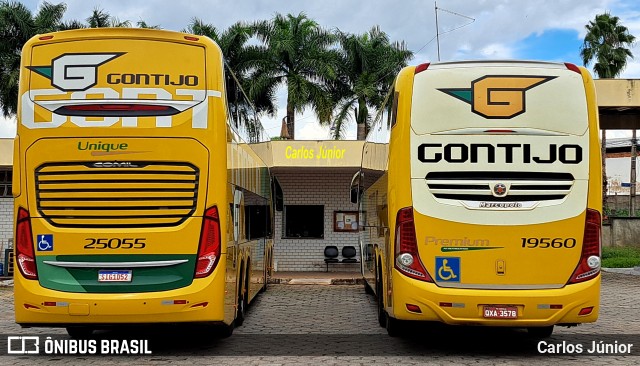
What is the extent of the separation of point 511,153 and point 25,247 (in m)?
5.54

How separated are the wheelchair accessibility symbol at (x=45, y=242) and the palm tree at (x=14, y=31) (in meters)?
31.3

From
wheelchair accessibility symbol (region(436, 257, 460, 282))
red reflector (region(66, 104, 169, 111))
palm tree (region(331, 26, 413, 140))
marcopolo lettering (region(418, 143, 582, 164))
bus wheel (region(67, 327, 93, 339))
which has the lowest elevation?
bus wheel (region(67, 327, 93, 339))

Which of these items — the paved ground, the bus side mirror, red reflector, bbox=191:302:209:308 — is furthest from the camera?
the bus side mirror

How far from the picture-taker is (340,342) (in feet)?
34.3

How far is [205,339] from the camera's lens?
1073 cm

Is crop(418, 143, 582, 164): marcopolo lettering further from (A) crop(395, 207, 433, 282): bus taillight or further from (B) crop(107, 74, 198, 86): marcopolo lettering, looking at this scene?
(B) crop(107, 74, 198, 86): marcopolo lettering

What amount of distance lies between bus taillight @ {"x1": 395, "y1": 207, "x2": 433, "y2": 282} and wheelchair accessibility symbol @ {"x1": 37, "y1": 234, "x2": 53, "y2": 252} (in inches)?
153

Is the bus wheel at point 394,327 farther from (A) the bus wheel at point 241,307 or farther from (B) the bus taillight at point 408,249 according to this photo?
(A) the bus wheel at point 241,307

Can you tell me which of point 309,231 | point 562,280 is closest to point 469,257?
point 562,280

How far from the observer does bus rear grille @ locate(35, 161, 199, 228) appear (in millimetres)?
8664

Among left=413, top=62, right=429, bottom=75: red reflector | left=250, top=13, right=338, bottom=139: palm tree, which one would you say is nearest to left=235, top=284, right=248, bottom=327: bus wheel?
left=413, top=62, right=429, bottom=75: red reflector

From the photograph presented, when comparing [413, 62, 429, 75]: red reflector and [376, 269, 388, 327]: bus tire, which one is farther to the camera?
[376, 269, 388, 327]: bus tire

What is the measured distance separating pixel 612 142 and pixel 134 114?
62.0 meters

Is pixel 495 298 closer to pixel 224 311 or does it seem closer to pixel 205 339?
pixel 224 311
